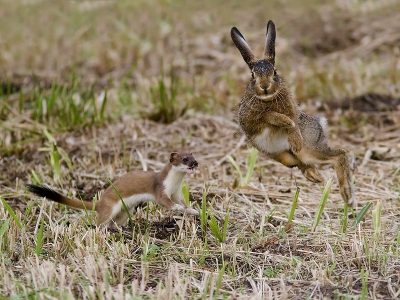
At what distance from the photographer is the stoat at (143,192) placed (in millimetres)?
4379

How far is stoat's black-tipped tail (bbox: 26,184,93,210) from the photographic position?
14.2 feet

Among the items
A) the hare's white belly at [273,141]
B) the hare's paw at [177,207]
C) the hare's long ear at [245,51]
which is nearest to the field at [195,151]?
the hare's paw at [177,207]

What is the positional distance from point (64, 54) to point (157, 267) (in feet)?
23.9

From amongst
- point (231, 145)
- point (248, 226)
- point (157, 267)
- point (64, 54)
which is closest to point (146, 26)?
point (64, 54)

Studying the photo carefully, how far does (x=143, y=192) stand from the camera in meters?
4.49

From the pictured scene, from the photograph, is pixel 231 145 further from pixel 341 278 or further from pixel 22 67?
pixel 22 67

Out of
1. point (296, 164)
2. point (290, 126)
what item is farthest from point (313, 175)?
point (290, 126)

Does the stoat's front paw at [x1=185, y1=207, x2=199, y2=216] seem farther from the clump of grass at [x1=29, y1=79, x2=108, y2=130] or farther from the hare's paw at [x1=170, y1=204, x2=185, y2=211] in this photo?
the clump of grass at [x1=29, y1=79, x2=108, y2=130]

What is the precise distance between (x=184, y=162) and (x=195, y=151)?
1.90 metres

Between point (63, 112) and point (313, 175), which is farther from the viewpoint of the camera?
point (63, 112)

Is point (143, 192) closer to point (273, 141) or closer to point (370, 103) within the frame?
point (273, 141)

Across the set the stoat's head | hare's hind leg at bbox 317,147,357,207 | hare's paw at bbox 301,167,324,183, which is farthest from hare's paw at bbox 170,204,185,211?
hare's hind leg at bbox 317,147,357,207

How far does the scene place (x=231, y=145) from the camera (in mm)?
6414

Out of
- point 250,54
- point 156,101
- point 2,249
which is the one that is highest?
point 250,54
